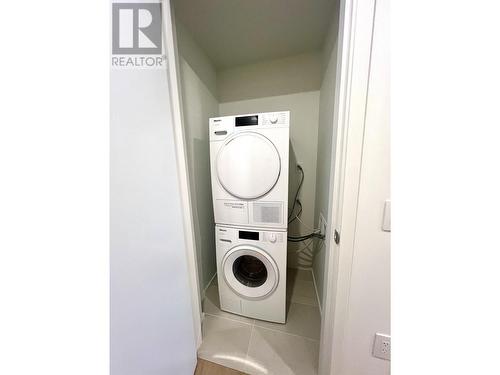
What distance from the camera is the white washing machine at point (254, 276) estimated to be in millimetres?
1188

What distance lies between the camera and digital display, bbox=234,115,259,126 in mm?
1137

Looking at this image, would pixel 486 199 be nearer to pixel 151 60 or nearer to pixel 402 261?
pixel 402 261

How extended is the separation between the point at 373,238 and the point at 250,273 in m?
1.07

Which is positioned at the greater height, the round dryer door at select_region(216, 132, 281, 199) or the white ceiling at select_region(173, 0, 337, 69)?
the white ceiling at select_region(173, 0, 337, 69)

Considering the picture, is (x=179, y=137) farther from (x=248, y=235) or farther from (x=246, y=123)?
(x=248, y=235)

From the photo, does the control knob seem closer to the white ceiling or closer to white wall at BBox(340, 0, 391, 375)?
white wall at BBox(340, 0, 391, 375)

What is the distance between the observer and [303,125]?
5.58 ft

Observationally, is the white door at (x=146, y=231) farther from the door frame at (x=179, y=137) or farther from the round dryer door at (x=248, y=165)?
the round dryer door at (x=248, y=165)

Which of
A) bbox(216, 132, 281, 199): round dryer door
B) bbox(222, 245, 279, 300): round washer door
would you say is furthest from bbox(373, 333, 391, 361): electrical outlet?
bbox(216, 132, 281, 199): round dryer door

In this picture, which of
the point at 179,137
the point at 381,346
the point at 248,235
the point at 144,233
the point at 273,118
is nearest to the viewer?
the point at 144,233

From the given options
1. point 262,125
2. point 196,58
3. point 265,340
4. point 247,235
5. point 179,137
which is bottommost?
point 265,340

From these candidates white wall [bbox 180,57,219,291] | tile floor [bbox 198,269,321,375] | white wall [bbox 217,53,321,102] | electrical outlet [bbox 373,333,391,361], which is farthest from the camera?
white wall [bbox 217,53,321,102]

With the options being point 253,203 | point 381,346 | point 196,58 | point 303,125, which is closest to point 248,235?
point 253,203
